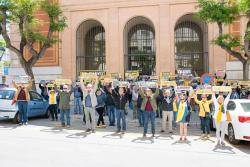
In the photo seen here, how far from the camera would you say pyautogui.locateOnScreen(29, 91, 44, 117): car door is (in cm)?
1816

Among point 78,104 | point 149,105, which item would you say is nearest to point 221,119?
point 149,105

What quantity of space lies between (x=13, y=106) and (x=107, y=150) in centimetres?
704

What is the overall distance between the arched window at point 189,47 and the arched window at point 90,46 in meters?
5.11

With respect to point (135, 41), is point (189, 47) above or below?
below

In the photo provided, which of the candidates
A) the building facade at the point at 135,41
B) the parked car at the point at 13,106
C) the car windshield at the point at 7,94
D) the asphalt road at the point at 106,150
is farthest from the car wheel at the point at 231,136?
the building facade at the point at 135,41

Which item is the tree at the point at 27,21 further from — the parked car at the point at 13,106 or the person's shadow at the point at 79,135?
the person's shadow at the point at 79,135

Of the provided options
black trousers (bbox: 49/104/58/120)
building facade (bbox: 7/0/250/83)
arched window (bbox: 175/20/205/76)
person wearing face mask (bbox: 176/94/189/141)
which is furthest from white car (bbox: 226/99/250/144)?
arched window (bbox: 175/20/205/76)

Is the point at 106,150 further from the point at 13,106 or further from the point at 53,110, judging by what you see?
the point at 53,110

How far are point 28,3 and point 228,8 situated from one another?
32.1ft

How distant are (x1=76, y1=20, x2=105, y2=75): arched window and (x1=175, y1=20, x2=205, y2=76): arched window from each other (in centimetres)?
511

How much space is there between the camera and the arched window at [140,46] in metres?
27.3

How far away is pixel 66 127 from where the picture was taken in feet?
52.0

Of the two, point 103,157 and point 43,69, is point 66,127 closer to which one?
point 103,157

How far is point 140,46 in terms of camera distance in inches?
1133
